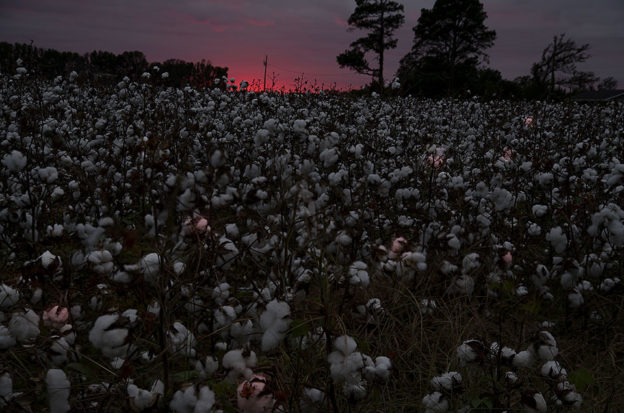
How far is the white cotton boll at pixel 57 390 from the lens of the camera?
5.25 feet

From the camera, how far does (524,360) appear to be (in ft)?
6.47

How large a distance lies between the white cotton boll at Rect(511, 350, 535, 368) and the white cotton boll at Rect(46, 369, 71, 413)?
6.21 feet

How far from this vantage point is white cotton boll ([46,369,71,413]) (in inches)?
63.1

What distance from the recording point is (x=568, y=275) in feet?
9.02

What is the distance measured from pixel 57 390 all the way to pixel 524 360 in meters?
1.95

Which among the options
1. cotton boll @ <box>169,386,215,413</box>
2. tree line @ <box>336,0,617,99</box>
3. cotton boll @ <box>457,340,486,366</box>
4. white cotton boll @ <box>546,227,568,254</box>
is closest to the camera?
cotton boll @ <box>169,386,215,413</box>

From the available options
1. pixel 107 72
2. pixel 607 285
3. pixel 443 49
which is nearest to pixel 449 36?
pixel 443 49

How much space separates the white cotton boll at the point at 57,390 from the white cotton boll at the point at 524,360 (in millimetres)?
1894

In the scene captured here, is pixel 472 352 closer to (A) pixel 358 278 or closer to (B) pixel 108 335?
(A) pixel 358 278

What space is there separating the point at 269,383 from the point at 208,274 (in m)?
1.03

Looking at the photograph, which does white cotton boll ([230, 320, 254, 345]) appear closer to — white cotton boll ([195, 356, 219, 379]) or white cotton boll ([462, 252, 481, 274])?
white cotton boll ([195, 356, 219, 379])

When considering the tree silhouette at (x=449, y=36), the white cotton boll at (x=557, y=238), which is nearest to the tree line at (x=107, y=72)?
the white cotton boll at (x=557, y=238)

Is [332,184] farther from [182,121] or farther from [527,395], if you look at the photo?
[182,121]

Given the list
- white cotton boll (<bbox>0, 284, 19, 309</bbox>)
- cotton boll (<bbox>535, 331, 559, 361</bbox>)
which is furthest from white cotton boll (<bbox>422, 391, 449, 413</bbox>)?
white cotton boll (<bbox>0, 284, 19, 309</bbox>)
